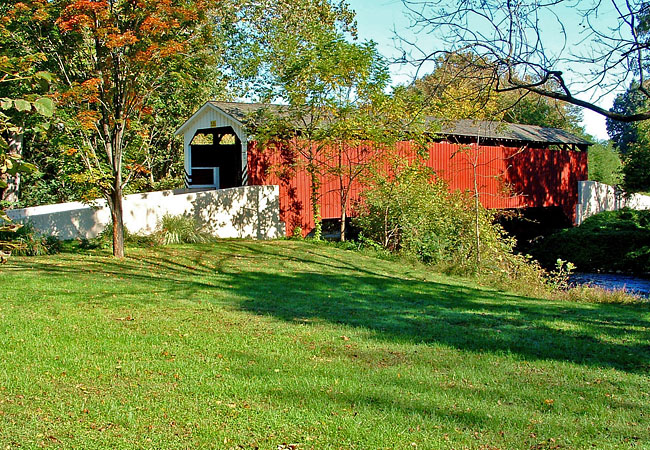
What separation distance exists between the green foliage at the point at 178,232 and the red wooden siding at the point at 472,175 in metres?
2.84

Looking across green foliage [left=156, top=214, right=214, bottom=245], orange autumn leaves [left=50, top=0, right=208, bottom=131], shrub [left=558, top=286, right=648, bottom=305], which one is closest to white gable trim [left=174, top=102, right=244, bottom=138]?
green foliage [left=156, top=214, right=214, bottom=245]

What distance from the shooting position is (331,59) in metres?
14.7

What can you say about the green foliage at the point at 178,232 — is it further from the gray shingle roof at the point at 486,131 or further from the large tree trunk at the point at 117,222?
the gray shingle roof at the point at 486,131

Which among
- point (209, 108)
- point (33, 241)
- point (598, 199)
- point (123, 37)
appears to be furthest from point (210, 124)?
point (598, 199)

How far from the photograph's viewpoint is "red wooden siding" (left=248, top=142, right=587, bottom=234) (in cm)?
1673

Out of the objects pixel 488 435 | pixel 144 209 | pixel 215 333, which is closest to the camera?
pixel 488 435

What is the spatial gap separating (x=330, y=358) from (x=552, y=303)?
4.81 m

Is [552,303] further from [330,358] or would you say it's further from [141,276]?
[141,276]

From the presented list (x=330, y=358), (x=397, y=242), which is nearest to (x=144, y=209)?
(x=397, y=242)

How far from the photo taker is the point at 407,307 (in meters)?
7.55

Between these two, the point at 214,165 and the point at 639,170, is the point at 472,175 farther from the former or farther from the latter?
the point at 639,170

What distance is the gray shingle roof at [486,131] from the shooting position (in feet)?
56.0

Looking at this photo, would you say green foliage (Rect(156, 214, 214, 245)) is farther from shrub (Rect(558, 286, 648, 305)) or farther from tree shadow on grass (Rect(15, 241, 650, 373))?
shrub (Rect(558, 286, 648, 305))

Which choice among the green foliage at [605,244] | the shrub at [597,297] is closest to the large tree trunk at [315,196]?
the shrub at [597,297]
